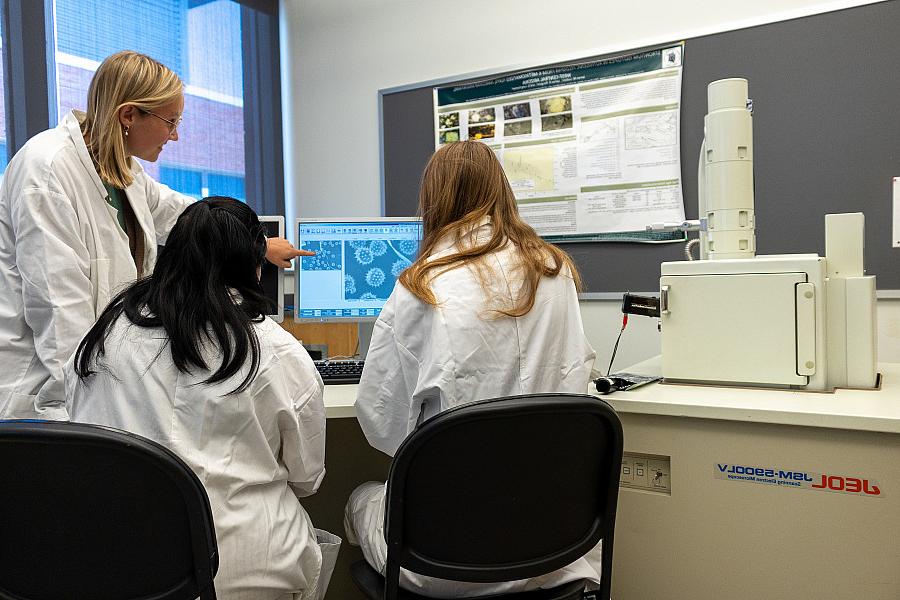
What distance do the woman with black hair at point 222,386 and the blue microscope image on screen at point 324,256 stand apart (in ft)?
2.47

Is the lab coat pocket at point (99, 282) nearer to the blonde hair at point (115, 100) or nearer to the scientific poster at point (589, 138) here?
the blonde hair at point (115, 100)

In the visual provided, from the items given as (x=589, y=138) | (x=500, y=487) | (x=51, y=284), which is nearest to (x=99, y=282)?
(x=51, y=284)

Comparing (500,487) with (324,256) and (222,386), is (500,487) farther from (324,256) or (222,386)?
(324,256)

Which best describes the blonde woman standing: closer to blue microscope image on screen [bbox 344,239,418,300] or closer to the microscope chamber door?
blue microscope image on screen [bbox 344,239,418,300]

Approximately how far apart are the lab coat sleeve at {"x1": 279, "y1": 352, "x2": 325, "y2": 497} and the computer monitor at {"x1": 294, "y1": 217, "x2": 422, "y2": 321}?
2.39 feet

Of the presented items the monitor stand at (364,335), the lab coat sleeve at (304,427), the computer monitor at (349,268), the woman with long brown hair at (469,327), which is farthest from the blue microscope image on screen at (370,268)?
Result: the lab coat sleeve at (304,427)

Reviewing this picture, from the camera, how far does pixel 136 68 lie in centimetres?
146

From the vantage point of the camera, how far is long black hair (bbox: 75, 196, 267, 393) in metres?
1.01

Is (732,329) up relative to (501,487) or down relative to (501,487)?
up

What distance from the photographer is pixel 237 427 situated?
A: 3.39ft

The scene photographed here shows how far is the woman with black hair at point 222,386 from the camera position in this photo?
3.28 ft

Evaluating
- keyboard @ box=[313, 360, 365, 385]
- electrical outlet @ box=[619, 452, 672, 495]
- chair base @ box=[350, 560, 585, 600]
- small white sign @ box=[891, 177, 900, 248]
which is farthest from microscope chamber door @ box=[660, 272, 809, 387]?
small white sign @ box=[891, 177, 900, 248]

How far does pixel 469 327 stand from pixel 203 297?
0.41 meters

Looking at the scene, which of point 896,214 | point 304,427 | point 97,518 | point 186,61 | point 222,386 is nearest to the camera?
point 97,518
